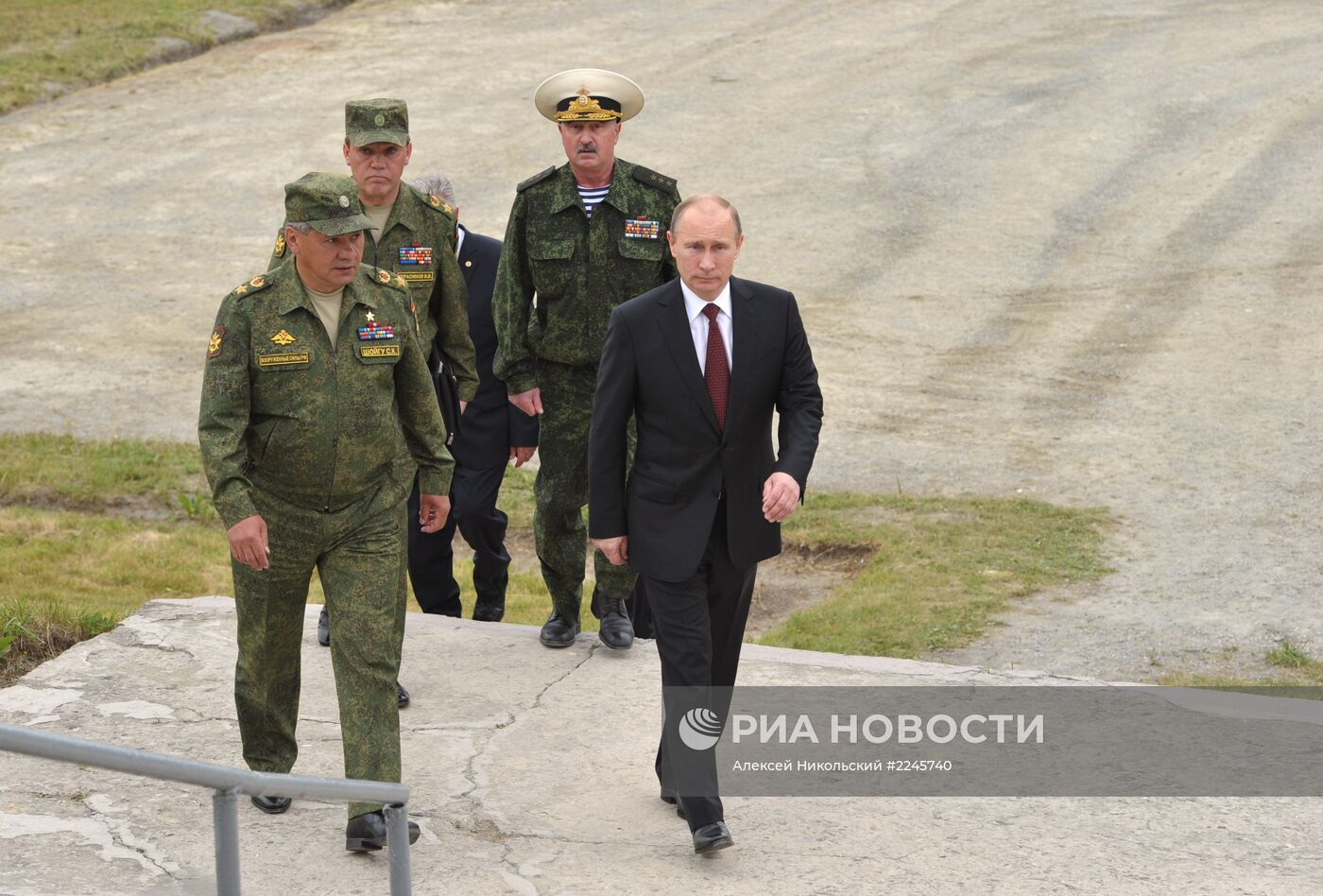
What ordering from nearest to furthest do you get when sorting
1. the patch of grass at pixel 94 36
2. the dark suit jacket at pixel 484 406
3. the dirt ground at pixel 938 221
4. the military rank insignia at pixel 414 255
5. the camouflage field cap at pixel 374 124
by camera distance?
the camouflage field cap at pixel 374 124 → the military rank insignia at pixel 414 255 → the dark suit jacket at pixel 484 406 → the dirt ground at pixel 938 221 → the patch of grass at pixel 94 36

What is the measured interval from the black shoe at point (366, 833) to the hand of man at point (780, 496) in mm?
1456

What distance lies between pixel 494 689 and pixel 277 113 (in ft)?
53.1

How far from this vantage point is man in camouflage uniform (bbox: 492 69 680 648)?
648 centimetres

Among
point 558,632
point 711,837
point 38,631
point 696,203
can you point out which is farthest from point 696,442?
point 38,631

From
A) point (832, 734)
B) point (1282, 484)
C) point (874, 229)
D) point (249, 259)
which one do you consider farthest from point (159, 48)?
point (832, 734)

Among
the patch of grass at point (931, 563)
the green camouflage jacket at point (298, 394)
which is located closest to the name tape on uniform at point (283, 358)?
the green camouflage jacket at point (298, 394)

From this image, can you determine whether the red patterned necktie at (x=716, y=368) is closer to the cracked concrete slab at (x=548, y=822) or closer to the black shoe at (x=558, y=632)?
the cracked concrete slab at (x=548, y=822)

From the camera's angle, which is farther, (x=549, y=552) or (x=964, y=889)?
(x=549, y=552)

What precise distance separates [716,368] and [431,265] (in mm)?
1633

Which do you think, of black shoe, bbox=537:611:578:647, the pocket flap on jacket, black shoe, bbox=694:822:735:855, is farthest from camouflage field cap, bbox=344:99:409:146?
black shoe, bbox=694:822:735:855

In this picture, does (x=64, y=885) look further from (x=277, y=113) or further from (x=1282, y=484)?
(x=277, y=113)

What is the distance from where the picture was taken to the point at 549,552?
6.80m

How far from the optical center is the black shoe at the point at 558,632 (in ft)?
22.2
